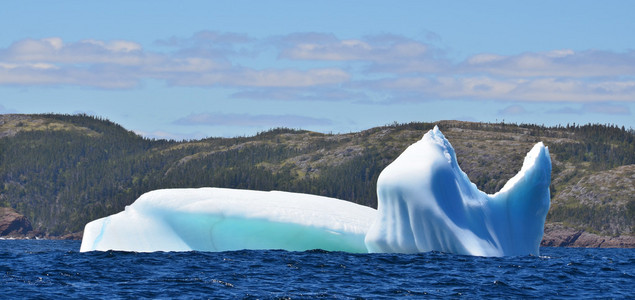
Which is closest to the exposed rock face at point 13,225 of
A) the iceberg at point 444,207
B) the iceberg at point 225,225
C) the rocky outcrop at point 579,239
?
the rocky outcrop at point 579,239

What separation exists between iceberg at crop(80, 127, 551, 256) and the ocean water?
0.69 metres

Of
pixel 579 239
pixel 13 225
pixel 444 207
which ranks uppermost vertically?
pixel 444 207

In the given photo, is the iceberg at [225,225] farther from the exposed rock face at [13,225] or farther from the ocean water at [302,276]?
the exposed rock face at [13,225]

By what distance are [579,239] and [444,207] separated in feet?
432

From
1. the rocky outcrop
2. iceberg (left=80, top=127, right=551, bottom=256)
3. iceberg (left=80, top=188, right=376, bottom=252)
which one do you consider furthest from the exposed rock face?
iceberg (left=80, top=188, right=376, bottom=252)

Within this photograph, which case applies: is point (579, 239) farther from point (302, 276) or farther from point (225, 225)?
point (302, 276)

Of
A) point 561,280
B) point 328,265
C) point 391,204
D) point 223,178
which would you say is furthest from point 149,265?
point 223,178

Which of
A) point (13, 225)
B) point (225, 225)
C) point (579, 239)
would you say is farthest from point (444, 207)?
point (13, 225)

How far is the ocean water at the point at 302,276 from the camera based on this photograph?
26.5 meters

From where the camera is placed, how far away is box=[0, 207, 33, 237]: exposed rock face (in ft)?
607

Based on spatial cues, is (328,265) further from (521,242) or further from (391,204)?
(521,242)

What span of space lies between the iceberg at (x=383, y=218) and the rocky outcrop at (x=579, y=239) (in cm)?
12151

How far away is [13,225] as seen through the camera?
615ft

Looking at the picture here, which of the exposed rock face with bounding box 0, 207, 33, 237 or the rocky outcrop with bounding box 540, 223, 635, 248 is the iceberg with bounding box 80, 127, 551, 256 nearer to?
the rocky outcrop with bounding box 540, 223, 635, 248
